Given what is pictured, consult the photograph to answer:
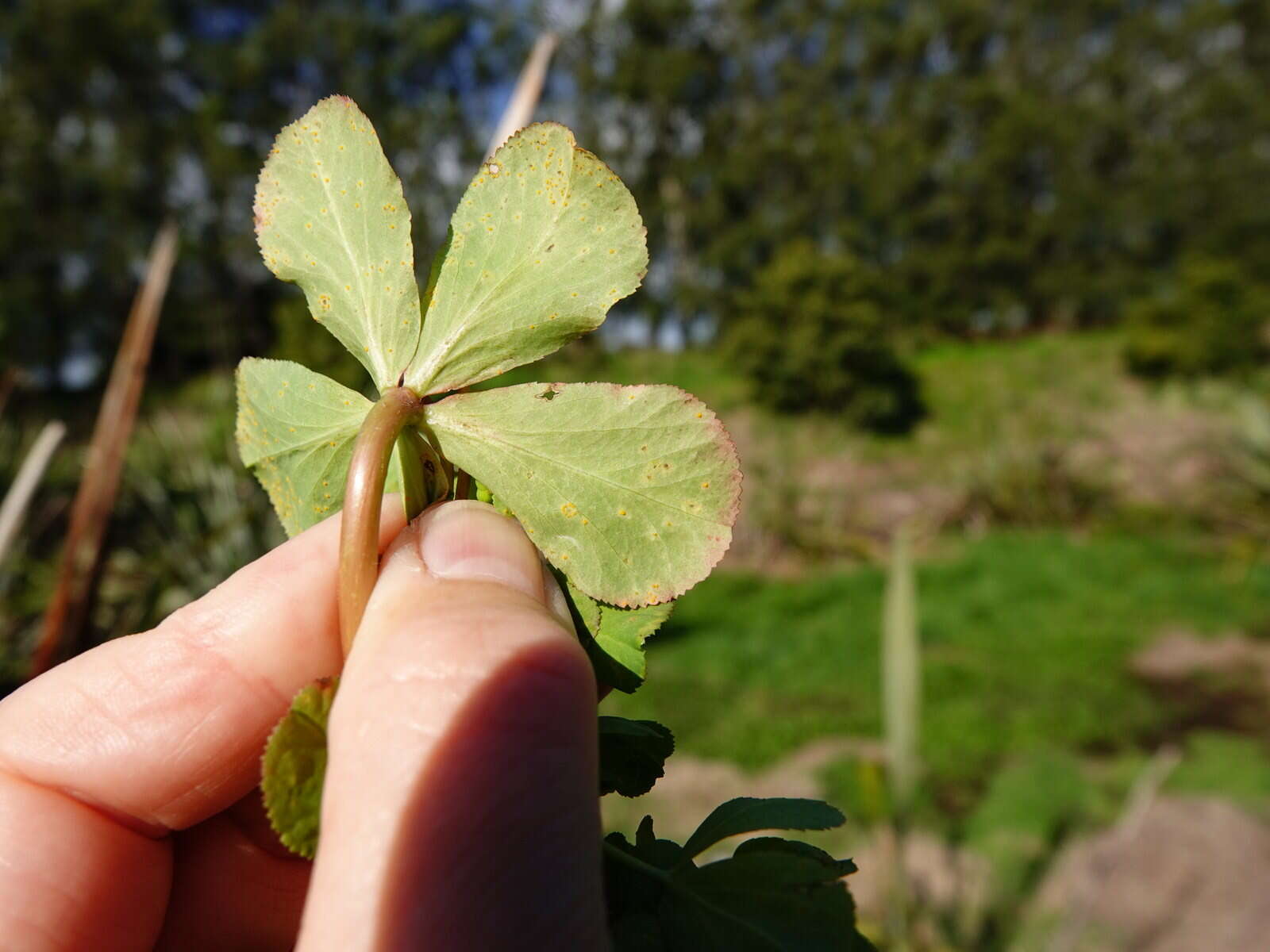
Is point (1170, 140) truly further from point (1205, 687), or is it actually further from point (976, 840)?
point (976, 840)

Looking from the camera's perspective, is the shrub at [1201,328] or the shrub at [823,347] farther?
the shrub at [1201,328]

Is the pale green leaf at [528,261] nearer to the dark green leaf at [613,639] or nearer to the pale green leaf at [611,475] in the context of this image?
the pale green leaf at [611,475]

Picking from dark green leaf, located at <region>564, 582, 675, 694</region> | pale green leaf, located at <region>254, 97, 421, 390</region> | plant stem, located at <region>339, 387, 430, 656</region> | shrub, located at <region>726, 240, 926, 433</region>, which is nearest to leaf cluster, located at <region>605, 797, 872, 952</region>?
dark green leaf, located at <region>564, 582, 675, 694</region>

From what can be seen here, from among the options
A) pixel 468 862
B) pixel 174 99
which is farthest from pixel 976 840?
pixel 174 99

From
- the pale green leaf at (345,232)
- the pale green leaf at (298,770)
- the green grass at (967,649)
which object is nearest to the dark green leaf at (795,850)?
the pale green leaf at (298,770)

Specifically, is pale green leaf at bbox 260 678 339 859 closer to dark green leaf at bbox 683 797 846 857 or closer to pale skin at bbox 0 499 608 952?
pale skin at bbox 0 499 608 952
